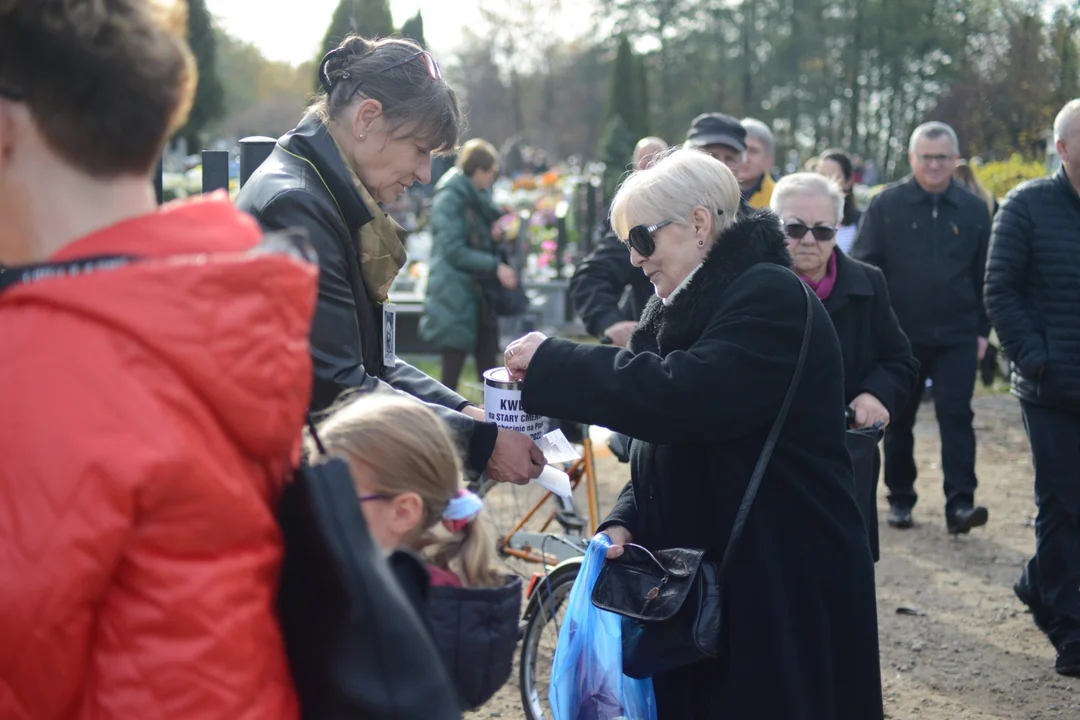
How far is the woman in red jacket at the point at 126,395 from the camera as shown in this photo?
3.85 feet

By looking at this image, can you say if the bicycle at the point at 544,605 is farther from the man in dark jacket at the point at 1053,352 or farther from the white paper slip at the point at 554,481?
the man in dark jacket at the point at 1053,352

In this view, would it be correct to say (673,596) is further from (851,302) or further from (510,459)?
(851,302)

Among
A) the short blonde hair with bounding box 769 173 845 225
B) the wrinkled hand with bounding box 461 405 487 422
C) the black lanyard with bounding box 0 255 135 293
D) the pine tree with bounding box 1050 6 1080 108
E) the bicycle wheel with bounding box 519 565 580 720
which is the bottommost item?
the bicycle wheel with bounding box 519 565 580 720

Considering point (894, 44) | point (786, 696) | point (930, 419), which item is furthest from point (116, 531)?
point (894, 44)

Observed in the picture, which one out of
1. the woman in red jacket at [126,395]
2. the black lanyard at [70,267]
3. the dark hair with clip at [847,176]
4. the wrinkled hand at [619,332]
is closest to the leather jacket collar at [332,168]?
the woman in red jacket at [126,395]

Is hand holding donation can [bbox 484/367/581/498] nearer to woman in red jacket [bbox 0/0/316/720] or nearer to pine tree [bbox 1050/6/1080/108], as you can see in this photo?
woman in red jacket [bbox 0/0/316/720]

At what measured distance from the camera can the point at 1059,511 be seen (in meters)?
5.00

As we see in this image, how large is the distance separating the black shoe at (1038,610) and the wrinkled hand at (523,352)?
11.1ft

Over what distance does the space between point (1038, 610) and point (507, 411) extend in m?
3.42

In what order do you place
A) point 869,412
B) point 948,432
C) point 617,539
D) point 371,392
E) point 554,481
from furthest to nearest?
point 948,432 < point 869,412 < point 554,481 < point 617,539 < point 371,392

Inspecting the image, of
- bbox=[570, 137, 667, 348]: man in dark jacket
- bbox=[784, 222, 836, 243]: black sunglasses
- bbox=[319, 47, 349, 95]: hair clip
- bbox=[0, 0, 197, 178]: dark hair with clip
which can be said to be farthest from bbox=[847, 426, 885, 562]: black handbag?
bbox=[0, 0, 197, 178]: dark hair with clip

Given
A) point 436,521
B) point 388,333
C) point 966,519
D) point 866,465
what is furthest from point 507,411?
point 966,519

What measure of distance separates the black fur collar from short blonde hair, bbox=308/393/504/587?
0.97 metres

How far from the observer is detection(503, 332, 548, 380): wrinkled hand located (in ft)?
9.01
